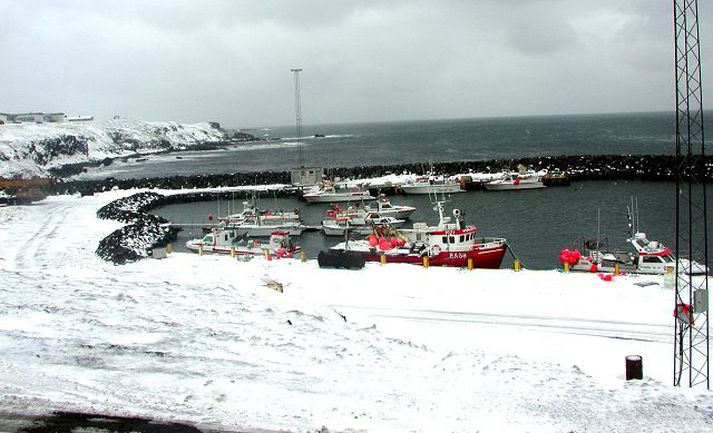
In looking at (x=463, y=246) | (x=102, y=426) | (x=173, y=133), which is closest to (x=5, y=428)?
(x=102, y=426)

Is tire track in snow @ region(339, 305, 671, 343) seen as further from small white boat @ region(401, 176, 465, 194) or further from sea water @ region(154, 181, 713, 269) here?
small white boat @ region(401, 176, 465, 194)

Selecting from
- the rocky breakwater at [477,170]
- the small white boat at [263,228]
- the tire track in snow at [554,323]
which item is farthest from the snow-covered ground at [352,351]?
the rocky breakwater at [477,170]

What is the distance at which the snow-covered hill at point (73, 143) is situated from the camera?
90.6m

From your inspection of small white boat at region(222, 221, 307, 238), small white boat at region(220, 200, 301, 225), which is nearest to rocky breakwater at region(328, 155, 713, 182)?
small white boat at region(220, 200, 301, 225)

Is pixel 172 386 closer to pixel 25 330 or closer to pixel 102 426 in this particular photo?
pixel 102 426

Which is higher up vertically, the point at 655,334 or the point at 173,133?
the point at 173,133

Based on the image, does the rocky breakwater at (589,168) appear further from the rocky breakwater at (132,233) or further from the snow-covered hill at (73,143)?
the snow-covered hill at (73,143)

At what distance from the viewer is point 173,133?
643 feet

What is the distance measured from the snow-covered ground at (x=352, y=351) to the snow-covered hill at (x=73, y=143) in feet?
210

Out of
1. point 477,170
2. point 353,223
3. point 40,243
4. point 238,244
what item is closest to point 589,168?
point 477,170

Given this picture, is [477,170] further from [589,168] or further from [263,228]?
[263,228]

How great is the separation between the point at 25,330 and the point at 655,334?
15.2 meters

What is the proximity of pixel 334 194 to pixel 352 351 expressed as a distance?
1909 inches

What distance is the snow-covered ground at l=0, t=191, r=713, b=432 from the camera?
1065 centimetres
